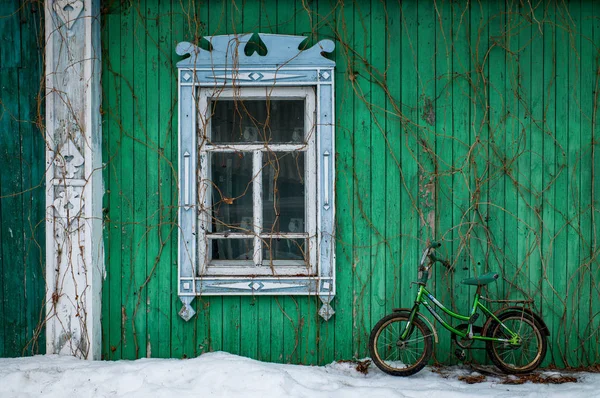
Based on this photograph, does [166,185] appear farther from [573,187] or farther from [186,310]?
[573,187]

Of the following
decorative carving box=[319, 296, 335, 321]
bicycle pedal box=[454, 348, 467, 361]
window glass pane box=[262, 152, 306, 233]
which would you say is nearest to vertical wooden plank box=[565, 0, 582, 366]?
bicycle pedal box=[454, 348, 467, 361]

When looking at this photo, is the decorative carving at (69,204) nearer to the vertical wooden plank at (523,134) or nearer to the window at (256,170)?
the window at (256,170)

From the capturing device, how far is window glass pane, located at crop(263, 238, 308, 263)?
15.4 feet

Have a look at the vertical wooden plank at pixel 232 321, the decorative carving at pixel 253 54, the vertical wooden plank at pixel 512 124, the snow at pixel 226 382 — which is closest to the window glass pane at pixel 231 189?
the vertical wooden plank at pixel 232 321

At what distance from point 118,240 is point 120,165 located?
1.91ft

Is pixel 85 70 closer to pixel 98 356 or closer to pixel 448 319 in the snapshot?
pixel 98 356

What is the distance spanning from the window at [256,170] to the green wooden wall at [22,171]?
112cm

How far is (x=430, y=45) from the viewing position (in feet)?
15.0

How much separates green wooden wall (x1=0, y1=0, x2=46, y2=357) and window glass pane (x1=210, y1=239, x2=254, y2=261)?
1327 millimetres

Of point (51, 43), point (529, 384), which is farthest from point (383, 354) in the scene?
point (51, 43)

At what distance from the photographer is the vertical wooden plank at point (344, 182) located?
4.57 meters

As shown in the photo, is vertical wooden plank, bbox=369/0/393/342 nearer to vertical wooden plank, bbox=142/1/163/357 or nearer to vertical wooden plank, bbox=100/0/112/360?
vertical wooden plank, bbox=142/1/163/357

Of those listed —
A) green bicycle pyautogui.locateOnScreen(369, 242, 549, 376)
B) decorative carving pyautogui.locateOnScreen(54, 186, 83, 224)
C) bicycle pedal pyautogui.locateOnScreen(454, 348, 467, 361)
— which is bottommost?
bicycle pedal pyautogui.locateOnScreen(454, 348, 467, 361)

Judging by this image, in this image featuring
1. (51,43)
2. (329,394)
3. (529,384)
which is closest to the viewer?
(329,394)
